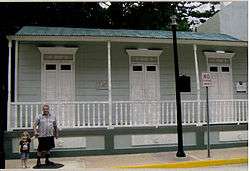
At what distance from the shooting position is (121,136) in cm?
1332

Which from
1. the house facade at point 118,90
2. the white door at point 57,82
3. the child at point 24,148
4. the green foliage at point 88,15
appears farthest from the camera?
the green foliage at point 88,15

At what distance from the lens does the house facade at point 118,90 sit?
13.1 m

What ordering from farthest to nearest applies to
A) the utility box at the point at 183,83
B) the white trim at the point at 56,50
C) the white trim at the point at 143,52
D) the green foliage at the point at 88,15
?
the green foliage at the point at 88,15 → the white trim at the point at 143,52 → the white trim at the point at 56,50 → the utility box at the point at 183,83

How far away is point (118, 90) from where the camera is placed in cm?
1492

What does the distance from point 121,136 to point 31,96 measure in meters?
3.53

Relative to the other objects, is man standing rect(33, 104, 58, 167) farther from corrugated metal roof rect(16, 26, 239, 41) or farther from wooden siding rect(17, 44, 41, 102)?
corrugated metal roof rect(16, 26, 239, 41)

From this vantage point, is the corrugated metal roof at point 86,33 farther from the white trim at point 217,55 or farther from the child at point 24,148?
the child at point 24,148

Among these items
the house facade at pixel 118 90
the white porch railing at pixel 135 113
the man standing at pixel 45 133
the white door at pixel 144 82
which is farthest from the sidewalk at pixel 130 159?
the white door at pixel 144 82

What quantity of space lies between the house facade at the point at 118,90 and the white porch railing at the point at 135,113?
0.09 feet

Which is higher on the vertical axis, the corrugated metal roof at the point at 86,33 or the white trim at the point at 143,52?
the corrugated metal roof at the point at 86,33

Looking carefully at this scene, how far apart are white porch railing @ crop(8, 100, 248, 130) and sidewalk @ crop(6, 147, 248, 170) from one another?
1091 mm

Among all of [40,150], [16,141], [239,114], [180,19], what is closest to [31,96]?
[16,141]

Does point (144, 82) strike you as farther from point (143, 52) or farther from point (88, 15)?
point (88, 15)

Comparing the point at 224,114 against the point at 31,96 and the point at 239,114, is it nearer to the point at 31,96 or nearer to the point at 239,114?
the point at 239,114
